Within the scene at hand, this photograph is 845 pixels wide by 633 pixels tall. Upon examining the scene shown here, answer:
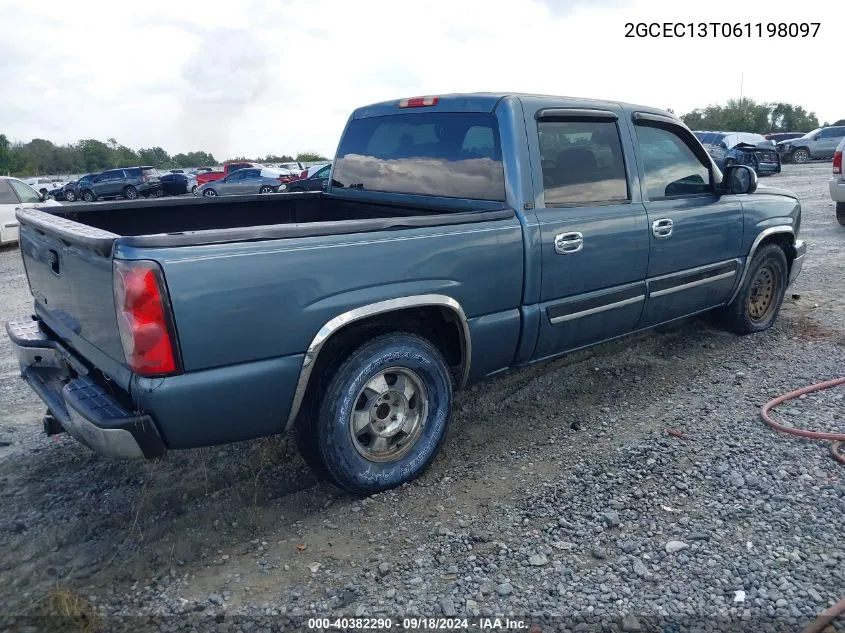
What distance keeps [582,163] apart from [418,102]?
108cm

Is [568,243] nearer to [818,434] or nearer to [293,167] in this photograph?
[818,434]

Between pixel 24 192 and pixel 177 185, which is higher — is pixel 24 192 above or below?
above

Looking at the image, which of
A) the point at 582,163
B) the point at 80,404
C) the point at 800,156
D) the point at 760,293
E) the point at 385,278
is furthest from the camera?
the point at 800,156

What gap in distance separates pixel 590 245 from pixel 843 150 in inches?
350

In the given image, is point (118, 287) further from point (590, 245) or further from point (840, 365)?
point (840, 365)

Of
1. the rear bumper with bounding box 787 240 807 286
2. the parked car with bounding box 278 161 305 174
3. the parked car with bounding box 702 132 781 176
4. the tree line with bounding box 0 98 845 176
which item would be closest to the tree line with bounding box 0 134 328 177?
the tree line with bounding box 0 98 845 176

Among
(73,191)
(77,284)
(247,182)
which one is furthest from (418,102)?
(73,191)

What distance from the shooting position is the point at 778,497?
331 cm

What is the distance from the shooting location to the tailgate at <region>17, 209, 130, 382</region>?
9.11 feet

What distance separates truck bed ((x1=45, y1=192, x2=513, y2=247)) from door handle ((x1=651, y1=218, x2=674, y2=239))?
1.23 m

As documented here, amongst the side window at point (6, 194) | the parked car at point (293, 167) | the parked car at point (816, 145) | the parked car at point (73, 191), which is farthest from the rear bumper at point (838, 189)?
the parked car at point (73, 191)

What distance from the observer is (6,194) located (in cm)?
1262

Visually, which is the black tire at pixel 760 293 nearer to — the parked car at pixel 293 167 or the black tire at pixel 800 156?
the parked car at pixel 293 167

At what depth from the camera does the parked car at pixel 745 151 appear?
22.5 metres
